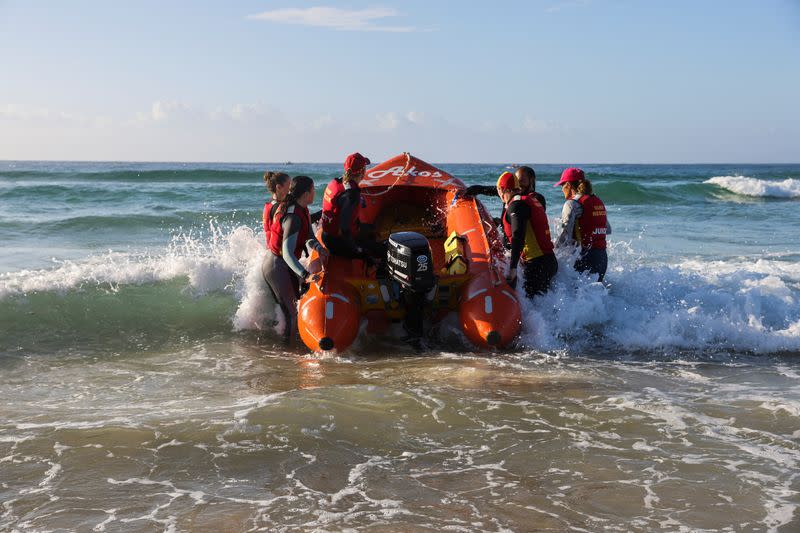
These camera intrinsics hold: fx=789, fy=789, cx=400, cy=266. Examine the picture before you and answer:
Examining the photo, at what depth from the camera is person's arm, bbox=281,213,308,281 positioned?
214 inches

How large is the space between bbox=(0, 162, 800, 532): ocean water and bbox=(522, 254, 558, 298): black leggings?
117mm

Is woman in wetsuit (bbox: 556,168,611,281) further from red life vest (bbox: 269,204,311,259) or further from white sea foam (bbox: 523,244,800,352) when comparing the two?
red life vest (bbox: 269,204,311,259)

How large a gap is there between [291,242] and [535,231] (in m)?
1.85

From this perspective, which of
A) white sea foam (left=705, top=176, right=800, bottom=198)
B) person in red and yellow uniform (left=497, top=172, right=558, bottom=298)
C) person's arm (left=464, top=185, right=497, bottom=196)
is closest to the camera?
person in red and yellow uniform (left=497, top=172, right=558, bottom=298)

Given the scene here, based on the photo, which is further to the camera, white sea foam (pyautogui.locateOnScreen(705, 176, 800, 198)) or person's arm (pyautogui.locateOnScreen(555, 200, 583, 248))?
white sea foam (pyautogui.locateOnScreen(705, 176, 800, 198))

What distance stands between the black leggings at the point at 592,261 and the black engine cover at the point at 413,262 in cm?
167

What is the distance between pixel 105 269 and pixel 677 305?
589 centimetres

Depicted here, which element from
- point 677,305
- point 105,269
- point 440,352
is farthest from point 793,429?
point 105,269

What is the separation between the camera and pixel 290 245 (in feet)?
18.0

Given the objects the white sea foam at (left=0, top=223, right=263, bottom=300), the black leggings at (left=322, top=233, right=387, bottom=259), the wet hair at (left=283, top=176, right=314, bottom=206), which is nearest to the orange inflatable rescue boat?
the black leggings at (left=322, top=233, right=387, bottom=259)

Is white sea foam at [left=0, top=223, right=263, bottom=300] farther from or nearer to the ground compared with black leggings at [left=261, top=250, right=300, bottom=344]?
nearer to the ground

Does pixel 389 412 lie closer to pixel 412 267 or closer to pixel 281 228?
pixel 412 267

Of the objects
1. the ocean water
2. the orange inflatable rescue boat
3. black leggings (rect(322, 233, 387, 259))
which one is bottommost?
the ocean water

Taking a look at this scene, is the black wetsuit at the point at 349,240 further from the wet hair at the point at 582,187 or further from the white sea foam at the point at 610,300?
the wet hair at the point at 582,187
